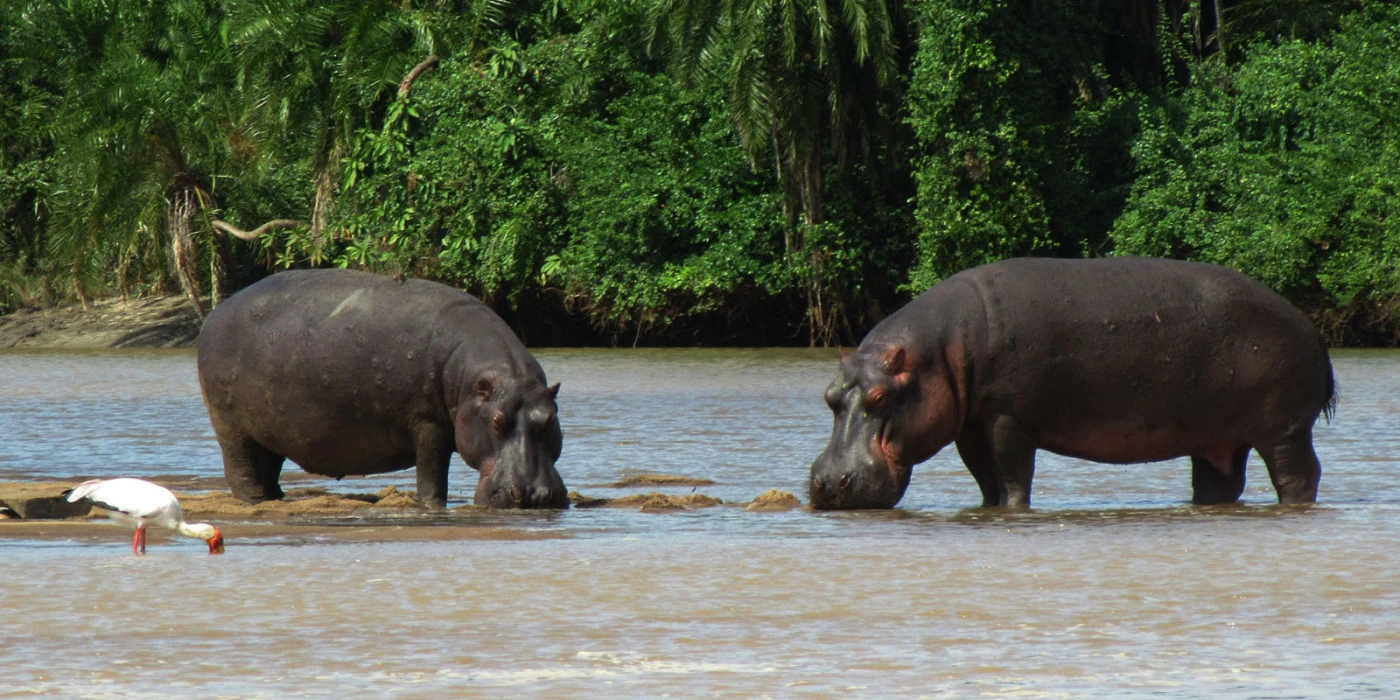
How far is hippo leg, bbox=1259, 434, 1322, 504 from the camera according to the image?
8.92 meters

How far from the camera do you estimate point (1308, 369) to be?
898 cm

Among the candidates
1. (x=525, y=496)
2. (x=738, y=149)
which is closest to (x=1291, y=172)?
(x=738, y=149)

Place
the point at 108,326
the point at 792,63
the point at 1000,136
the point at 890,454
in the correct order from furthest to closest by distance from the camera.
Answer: the point at 108,326, the point at 1000,136, the point at 792,63, the point at 890,454

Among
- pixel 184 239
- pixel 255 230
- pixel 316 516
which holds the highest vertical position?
pixel 255 230

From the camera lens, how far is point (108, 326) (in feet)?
121

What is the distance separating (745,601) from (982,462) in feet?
11.4

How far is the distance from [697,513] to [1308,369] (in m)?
2.78

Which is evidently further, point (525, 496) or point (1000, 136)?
point (1000, 136)

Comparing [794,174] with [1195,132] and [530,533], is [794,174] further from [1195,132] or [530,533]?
[530,533]

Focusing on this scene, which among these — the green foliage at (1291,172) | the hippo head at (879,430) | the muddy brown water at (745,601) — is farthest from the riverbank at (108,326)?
the hippo head at (879,430)

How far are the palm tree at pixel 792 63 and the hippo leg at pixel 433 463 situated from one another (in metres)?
16.3

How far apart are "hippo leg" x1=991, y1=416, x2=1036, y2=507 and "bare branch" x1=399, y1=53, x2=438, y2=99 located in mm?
23709

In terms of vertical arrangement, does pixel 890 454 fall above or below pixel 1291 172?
below

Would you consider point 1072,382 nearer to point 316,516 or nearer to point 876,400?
point 876,400
